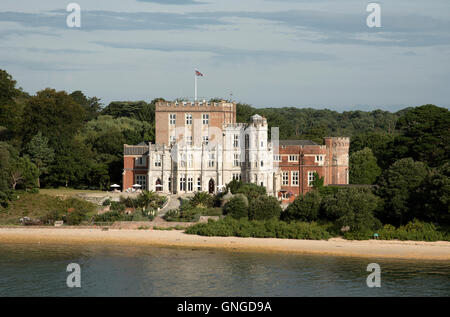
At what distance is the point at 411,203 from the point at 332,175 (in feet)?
61.1

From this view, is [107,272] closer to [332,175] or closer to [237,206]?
[237,206]

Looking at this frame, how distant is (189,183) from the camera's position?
2420 inches

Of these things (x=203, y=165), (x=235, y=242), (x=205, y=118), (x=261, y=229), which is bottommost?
(x=235, y=242)

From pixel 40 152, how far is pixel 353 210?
28.9m

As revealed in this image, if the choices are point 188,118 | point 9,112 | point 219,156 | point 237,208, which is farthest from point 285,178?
point 9,112

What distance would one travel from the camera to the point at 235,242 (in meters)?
45.2

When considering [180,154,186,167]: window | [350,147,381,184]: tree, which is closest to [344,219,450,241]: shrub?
[180,154,186,167]: window

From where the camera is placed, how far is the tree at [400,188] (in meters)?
46.2

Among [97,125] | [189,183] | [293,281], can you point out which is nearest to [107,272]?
[293,281]

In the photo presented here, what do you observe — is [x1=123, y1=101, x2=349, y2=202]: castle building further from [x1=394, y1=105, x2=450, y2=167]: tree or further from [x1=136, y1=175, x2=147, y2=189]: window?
[x1=394, y1=105, x2=450, y2=167]: tree

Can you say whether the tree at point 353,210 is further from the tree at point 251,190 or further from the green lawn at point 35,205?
the green lawn at point 35,205

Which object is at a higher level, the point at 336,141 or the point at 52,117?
the point at 52,117

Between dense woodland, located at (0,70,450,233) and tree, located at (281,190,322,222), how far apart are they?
0.35m

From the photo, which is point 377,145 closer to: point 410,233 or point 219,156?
point 219,156
